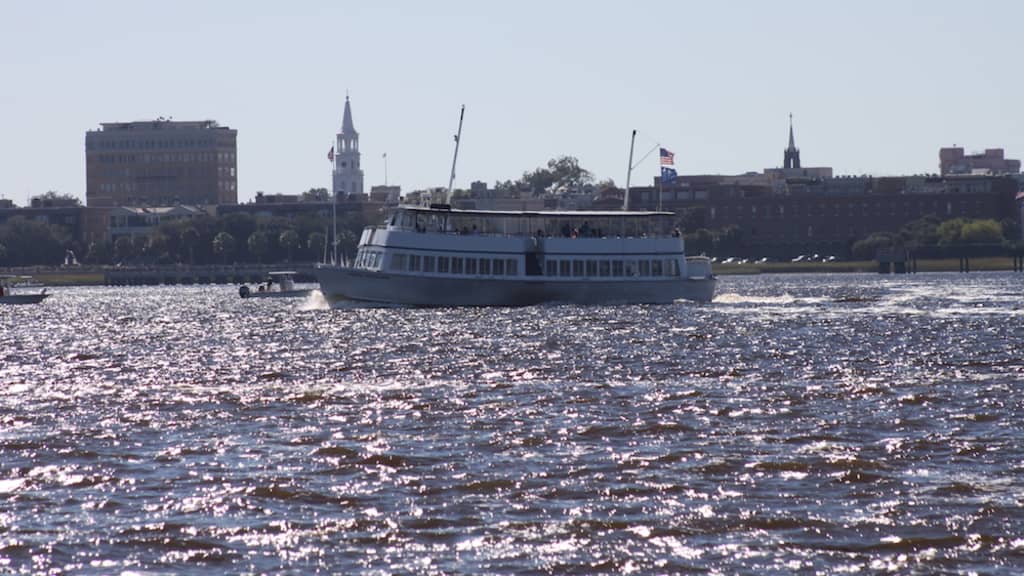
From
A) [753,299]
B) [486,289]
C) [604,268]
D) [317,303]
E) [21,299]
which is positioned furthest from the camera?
[21,299]

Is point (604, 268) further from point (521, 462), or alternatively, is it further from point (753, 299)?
point (521, 462)

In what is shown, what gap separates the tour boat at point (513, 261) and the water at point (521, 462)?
36327 millimetres

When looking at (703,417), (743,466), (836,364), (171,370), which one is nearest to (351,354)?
(171,370)

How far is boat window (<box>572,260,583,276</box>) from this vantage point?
99.5 metres

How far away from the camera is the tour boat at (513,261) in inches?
3752

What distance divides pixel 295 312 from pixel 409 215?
9519 mm

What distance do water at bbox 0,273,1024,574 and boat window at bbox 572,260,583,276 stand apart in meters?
40.5

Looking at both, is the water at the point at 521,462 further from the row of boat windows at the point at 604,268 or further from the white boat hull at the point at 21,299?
the white boat hull at the point at 21,299

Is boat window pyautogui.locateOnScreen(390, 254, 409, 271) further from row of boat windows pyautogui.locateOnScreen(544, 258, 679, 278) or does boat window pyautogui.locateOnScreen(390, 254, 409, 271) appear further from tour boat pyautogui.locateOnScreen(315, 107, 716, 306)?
row of boat windows pyautogui.locateOnScreen(544, 258, 679, 278)

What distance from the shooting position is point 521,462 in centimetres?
2997

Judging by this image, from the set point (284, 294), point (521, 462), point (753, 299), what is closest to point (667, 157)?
point (753, 299)

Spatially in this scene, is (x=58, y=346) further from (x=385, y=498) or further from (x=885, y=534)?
(x=885, y=534)

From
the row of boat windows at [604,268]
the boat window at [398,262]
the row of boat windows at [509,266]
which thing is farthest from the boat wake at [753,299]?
the boat window at [398,262]

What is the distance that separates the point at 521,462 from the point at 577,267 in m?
69.7
